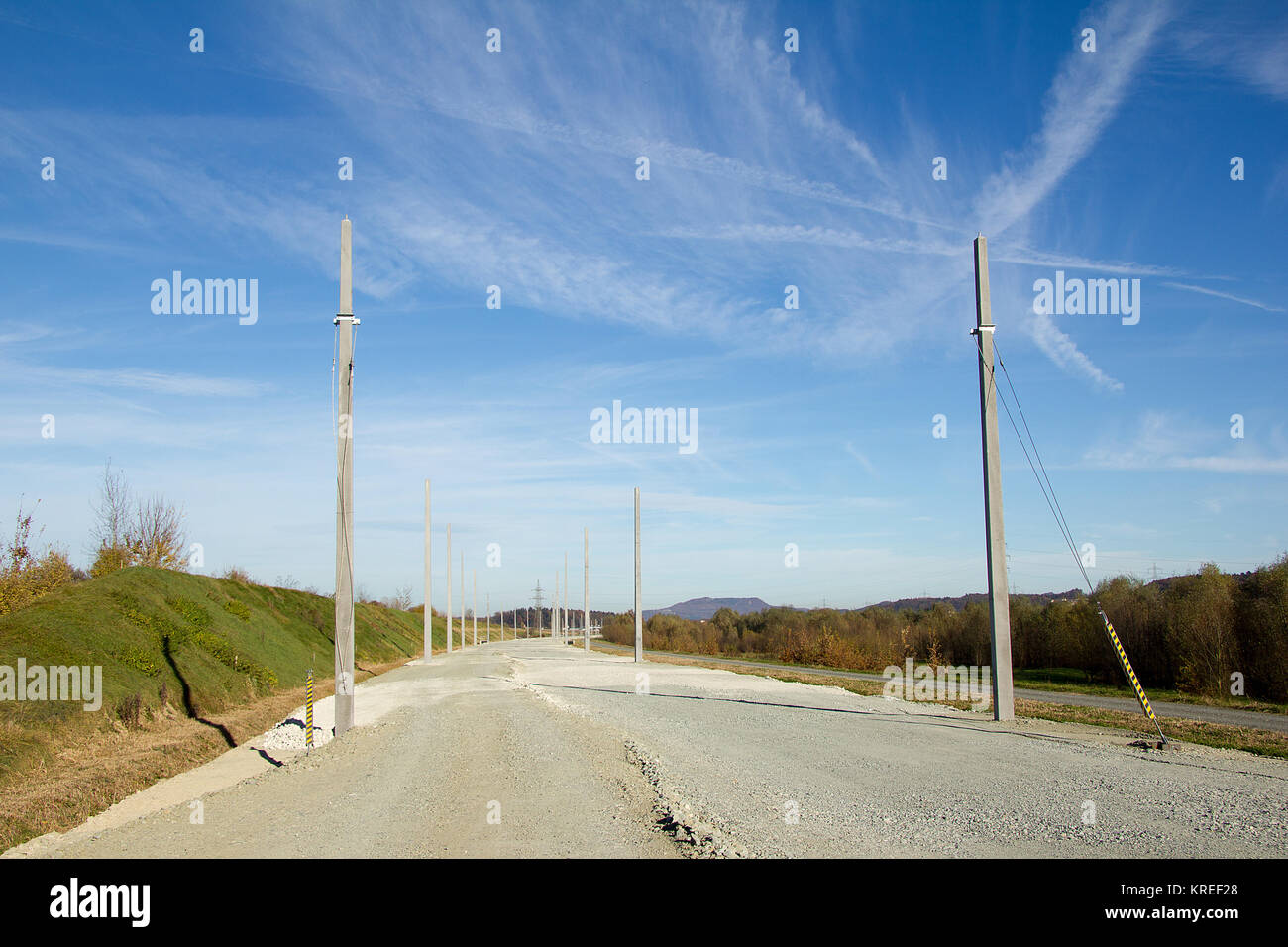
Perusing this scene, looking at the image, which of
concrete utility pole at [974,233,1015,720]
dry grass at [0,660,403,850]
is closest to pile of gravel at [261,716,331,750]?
dry grass at [0,660,403,850]

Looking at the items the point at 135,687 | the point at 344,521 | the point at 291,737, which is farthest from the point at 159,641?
the point at 344,521

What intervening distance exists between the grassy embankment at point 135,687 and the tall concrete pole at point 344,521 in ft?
11.6

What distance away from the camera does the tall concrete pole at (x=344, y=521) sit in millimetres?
15703

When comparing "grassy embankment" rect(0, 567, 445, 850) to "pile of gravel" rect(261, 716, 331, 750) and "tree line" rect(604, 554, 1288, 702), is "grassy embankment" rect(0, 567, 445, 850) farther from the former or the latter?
Result: "tree line" rect(604, 554, 1288, 702)

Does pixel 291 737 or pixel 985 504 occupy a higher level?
pixel 985 504

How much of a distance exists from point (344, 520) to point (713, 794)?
9.66 meters

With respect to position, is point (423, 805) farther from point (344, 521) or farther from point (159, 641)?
point (159, 641)

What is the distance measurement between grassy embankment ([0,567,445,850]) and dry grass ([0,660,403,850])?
0.08 ft

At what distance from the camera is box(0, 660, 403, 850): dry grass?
12.0 meters

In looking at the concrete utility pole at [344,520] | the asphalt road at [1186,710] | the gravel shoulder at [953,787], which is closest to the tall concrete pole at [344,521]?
the concrete utility pole at [344,520]

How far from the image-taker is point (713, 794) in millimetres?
9594

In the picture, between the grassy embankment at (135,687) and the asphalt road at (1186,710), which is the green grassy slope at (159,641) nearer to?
the grassy embankment at (135,687)
